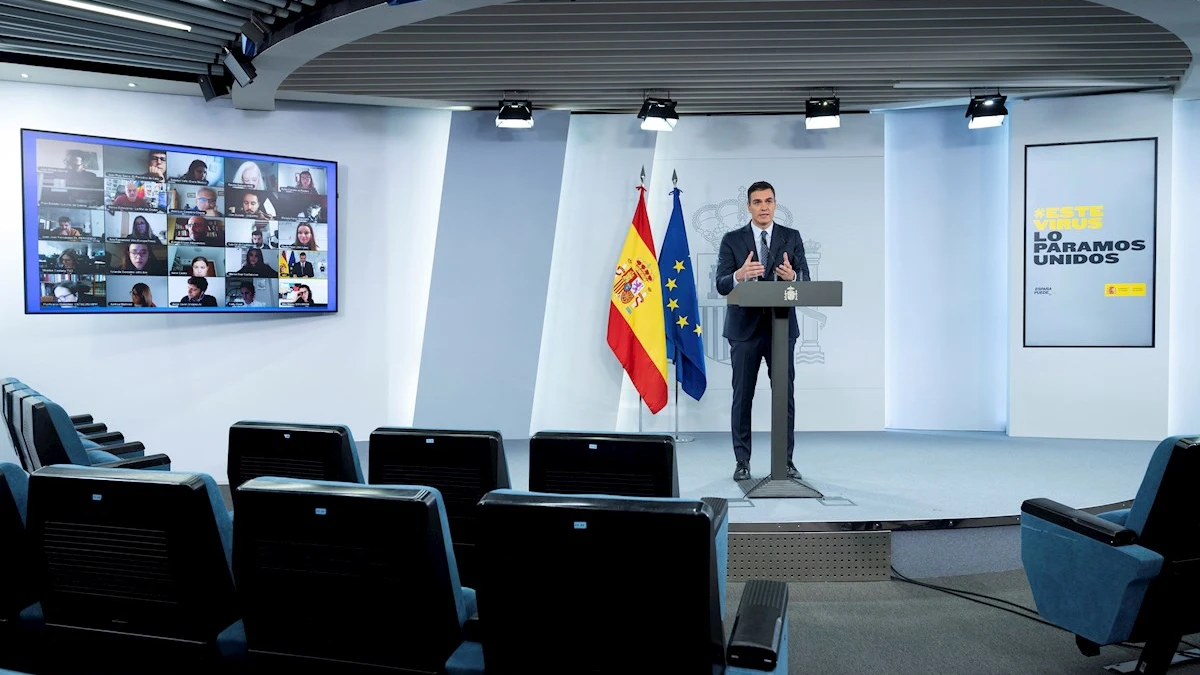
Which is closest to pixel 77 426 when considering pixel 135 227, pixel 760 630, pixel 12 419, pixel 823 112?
pixel 12 419

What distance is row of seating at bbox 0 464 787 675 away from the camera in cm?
161

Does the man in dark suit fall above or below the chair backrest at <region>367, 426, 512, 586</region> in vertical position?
above

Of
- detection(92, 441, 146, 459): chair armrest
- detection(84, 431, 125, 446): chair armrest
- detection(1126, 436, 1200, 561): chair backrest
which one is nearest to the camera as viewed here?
detection(1126, 436, 1200, 561): chair backrest

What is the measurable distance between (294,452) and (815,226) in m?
5.39

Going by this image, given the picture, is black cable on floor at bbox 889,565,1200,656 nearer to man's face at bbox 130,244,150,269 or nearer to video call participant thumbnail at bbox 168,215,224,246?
video call participant thumbnail at bbox 168,215,224,246

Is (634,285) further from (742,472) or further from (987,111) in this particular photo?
(987,111)

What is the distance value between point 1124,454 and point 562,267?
4.45 m

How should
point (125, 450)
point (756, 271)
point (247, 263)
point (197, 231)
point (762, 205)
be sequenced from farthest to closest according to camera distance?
1. point (247, 263)
2. point (197, 231)
3. point (762, 205)
4. point (125, 450)
5. point (756, 271)

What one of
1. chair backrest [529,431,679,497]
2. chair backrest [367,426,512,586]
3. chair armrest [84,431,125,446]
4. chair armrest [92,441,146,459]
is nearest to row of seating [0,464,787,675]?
chair backrest [529,431,679,497]

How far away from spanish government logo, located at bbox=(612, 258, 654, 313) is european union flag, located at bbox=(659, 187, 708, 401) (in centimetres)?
18

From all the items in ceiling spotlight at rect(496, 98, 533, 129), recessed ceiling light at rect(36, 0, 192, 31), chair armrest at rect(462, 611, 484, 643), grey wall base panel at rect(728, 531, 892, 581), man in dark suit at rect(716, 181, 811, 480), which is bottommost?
grey wall base panel at rect(728, 531, 892, 581)

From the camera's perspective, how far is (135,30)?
4949 millimetres

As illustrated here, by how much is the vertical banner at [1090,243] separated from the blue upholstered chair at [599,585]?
242 inches

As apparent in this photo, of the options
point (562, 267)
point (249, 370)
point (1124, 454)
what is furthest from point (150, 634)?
point (1124, 454)
